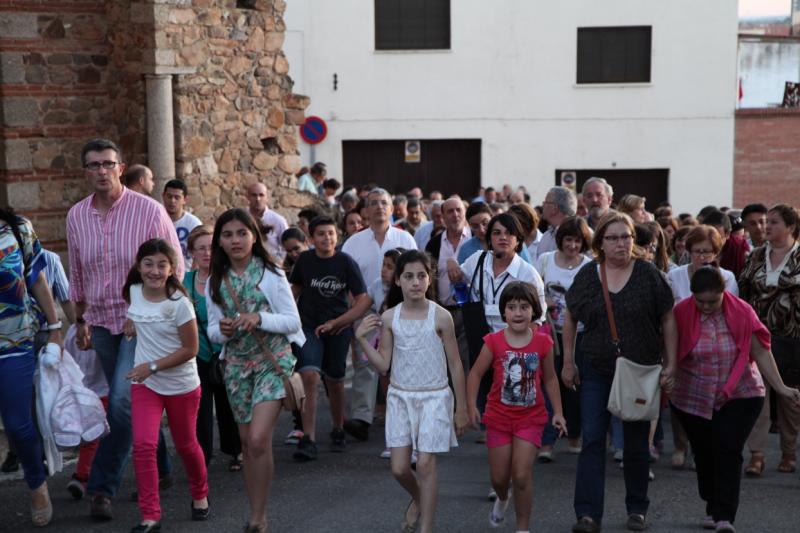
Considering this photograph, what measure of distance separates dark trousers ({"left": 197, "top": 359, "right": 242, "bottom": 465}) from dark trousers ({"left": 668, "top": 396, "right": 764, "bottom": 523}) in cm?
281

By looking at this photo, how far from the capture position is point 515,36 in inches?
986

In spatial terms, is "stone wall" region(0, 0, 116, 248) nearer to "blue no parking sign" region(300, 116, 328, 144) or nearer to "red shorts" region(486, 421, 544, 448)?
"red shorts" region(486, 421, 544, 448)

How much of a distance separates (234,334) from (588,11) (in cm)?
2108

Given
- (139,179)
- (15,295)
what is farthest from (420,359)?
(139,179)

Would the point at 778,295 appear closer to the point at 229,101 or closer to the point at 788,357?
the point at 788,357

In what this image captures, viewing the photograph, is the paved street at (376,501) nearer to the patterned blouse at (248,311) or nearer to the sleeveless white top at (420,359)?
the sleeveless white top at (420,359)

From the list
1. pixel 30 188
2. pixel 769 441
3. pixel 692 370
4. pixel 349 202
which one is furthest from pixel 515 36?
pixel 692 370

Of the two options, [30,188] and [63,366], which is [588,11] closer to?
[30,188]

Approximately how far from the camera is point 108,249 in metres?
6.40

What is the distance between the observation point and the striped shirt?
6398mm

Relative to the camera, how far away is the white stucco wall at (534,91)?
24.9 metres

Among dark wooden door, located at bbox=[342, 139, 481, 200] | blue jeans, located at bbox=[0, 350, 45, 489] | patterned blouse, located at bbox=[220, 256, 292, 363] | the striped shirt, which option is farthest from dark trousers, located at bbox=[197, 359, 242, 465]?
dark wooden door, located at bbox=[342, 139, 481, 200]

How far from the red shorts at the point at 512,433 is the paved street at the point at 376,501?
0.63 m

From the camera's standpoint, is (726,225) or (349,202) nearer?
(726,225)
